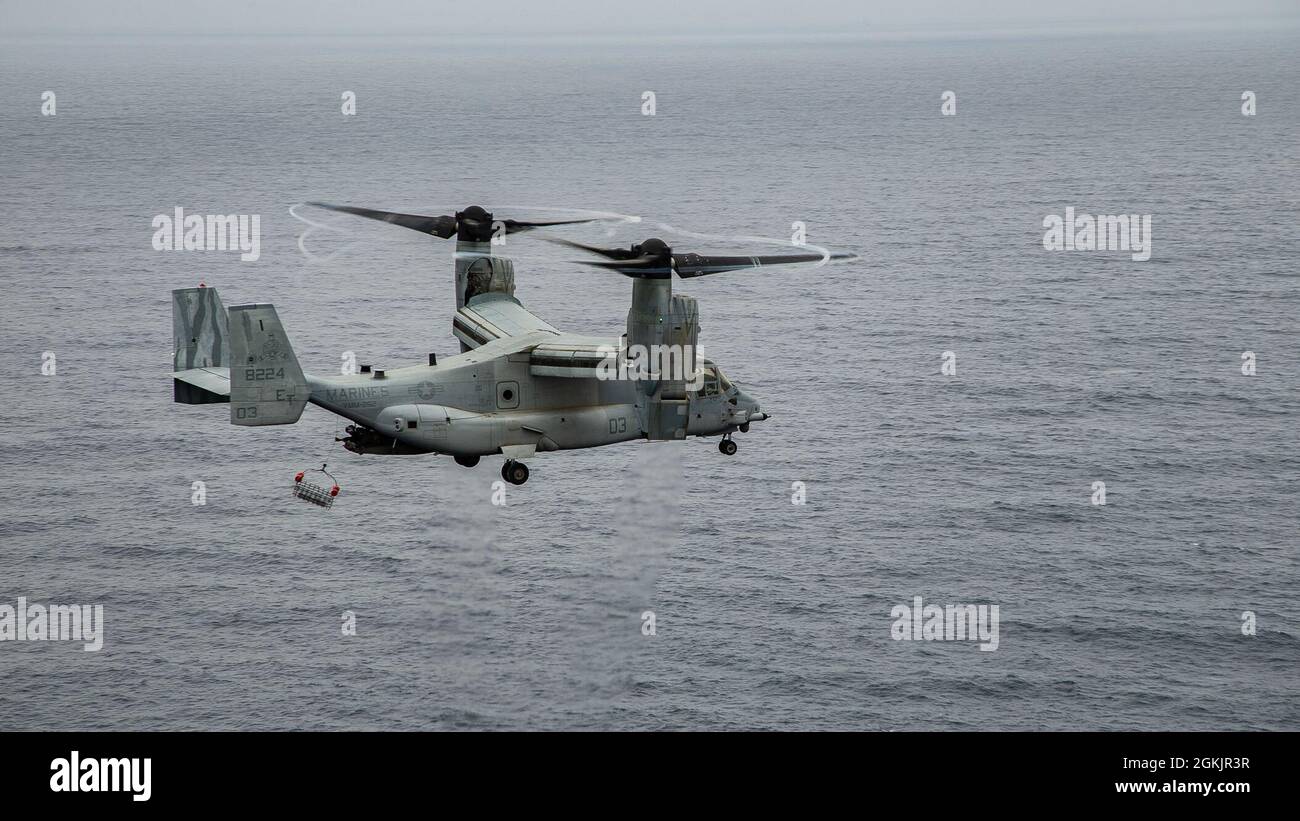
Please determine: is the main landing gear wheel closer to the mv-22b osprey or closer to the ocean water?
the mv-22b osprey

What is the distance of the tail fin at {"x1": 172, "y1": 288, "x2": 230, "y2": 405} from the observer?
81062 mm

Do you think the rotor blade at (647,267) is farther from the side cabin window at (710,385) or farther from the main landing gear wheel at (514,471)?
the main landing gear wheel at (514,471)

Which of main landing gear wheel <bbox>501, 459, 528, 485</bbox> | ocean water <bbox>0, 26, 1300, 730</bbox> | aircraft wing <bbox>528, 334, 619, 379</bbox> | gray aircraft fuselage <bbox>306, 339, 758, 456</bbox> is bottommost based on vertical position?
ocean water <bbox>0, 26, 1300, 730</bbox>

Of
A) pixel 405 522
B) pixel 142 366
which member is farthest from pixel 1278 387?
pixel 142 366

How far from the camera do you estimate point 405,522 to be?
154500 millimetres

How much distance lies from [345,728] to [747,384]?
71272 mm

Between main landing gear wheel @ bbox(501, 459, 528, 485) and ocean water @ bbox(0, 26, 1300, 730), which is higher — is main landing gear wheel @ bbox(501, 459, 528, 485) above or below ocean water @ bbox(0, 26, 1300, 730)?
above

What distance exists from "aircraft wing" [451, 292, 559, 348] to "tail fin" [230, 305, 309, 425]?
14759 millimetres

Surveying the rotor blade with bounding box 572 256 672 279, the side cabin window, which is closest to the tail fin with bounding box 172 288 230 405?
the rotor blade with bounding box 572 256 672 279

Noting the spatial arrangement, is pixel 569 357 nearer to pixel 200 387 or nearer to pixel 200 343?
pixel 200 387

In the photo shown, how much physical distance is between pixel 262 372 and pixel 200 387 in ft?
15.9

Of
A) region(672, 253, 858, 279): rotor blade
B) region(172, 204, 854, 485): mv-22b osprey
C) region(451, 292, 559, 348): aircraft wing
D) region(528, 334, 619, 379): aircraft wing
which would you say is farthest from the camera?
region(451, 292, 559, 348): aircraft wing

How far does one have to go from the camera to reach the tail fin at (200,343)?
81.1 meters

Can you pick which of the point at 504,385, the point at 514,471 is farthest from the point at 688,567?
the point at 504,385
